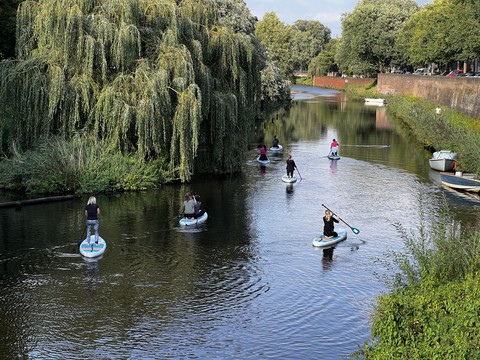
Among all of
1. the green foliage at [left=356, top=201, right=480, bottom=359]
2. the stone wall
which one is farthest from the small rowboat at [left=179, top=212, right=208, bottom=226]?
the stone wall

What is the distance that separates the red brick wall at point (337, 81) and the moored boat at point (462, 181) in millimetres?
92795

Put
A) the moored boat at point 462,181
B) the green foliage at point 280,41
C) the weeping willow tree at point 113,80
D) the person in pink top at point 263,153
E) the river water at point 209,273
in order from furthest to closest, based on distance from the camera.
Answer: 1. the green foliage at point 280,41
2. the person in pink top at point 263,153
3. the moored boat at point 462,181
4. the weeping willow tree at point 113,80
5. the river water at point 209,273

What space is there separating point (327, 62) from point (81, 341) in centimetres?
14545

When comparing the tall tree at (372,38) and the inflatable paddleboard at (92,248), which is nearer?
the inflatable paddleboard at (92,248)

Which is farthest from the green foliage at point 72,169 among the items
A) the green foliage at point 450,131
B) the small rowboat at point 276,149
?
the small rowboat at point 276,149

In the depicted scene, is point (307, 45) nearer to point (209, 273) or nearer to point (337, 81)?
point (337, 81)

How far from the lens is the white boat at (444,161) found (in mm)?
38875

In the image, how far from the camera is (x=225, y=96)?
112 feet

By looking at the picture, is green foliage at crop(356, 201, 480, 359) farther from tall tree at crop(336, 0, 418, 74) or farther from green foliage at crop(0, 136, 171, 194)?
tall tree at crop(336, 0, 418, 74)

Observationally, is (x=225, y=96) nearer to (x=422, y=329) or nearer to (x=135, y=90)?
(x=135, y=90)

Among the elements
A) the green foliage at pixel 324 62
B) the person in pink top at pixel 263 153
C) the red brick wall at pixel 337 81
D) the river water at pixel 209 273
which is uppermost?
the green foliage at pixel 324 62

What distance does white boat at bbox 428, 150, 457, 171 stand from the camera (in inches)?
1531

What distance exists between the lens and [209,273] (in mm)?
20500

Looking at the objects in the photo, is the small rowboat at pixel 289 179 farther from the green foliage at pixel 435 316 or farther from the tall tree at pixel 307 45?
the tall tree at pixel 307 45
